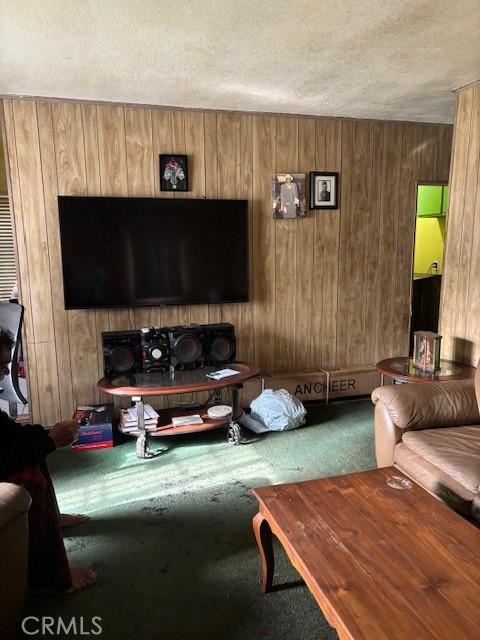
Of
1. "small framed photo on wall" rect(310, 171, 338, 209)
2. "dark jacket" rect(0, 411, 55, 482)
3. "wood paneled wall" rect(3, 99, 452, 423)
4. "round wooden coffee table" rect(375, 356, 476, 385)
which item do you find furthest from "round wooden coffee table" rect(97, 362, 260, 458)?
"small framed photo on wall" rect(310, 171, 338, 209)

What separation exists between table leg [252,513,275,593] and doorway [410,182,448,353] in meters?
3.13

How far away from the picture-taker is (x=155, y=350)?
10.9 ft

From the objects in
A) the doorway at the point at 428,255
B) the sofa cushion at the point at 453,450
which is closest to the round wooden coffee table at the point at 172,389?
the sofa cushion at the point at 453,450

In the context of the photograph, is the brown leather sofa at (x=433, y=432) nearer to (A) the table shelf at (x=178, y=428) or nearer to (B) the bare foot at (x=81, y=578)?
(A) the table shelf at (x=178, y=428)

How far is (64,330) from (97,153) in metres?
1.31

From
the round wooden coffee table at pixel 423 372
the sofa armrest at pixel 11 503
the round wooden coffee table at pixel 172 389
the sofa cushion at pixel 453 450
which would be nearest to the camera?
the sofa armrest at pixel 11 503

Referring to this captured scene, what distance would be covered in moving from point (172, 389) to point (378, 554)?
1.80 meters

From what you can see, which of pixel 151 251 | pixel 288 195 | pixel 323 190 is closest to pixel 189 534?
pixel 151 251

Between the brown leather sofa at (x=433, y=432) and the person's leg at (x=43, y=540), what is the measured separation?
62.5 inches

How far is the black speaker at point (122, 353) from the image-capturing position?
3.24 metres

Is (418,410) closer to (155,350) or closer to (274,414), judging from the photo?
(274,414)

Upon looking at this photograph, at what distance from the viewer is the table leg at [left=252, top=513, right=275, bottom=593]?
184 centimetres

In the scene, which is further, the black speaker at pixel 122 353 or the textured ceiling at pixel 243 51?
the black speaker at pixel 122 353

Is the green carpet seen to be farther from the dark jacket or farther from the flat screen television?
the flat screen television
